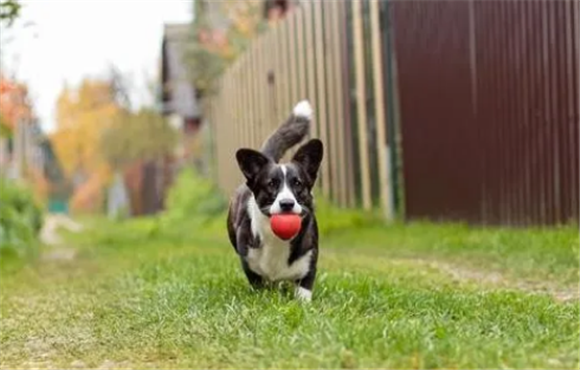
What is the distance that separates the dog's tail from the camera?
17.6ft

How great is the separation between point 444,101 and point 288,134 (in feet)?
14.3

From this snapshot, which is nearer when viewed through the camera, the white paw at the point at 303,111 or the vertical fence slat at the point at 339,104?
the white paw at the point at 303,111

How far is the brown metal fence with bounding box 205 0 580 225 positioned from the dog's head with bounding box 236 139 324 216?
11.8ft

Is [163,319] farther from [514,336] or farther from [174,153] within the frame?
[174,153]

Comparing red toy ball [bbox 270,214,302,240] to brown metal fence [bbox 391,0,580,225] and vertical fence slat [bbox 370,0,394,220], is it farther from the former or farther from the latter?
vertical fence slat [bbox 370,0,394,220]

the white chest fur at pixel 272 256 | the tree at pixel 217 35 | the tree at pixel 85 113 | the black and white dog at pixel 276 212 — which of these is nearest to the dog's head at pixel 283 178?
the black and white dog at pixel 276 212

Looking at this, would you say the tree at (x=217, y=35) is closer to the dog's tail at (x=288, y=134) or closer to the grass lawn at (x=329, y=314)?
the grass lawn at (x=329, y=314)

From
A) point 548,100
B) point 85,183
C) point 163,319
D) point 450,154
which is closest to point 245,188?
point 163,319

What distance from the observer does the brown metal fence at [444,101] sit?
25.4ft

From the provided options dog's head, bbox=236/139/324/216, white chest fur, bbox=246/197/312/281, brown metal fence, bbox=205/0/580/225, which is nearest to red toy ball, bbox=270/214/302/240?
dog's head, bbox=236/139/324/216

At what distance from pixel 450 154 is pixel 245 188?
4753 millimetres

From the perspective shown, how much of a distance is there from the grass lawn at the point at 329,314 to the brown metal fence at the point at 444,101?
0.66 meters

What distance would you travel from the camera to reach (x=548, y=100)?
7754 mm

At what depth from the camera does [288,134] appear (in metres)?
5.43
